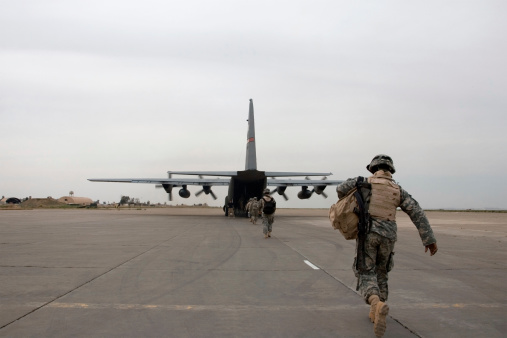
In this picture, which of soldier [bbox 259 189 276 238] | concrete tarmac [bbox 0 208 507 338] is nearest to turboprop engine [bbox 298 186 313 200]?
soldier [bbox 259 189 276 238]

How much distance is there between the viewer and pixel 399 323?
5117mm

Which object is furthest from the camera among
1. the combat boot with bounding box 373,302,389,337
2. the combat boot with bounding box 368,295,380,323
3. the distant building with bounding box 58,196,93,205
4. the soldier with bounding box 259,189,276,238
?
the distant building with bounding box 58,196,93,205

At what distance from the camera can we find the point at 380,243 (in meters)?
5.18

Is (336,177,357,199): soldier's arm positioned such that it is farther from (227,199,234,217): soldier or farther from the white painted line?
(227,199,234,217): soldier

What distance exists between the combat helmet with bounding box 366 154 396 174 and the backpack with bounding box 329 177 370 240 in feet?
1.51

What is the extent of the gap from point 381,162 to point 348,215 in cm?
88

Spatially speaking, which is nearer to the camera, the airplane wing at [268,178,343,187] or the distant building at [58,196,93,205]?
the airplane wing at [268,178,343,187]

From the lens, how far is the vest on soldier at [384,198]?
522cm

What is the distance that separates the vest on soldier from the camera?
5.22 metres

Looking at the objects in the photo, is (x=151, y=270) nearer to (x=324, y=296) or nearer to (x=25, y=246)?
(x=324, y=296)

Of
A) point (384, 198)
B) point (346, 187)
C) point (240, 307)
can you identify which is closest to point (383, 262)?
point (384, 198)

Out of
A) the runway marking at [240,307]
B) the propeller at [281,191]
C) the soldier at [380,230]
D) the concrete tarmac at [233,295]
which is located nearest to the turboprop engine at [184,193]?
the propeller at [281,191]

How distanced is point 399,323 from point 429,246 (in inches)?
39.0

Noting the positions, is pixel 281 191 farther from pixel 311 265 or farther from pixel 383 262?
pixel 383 262
